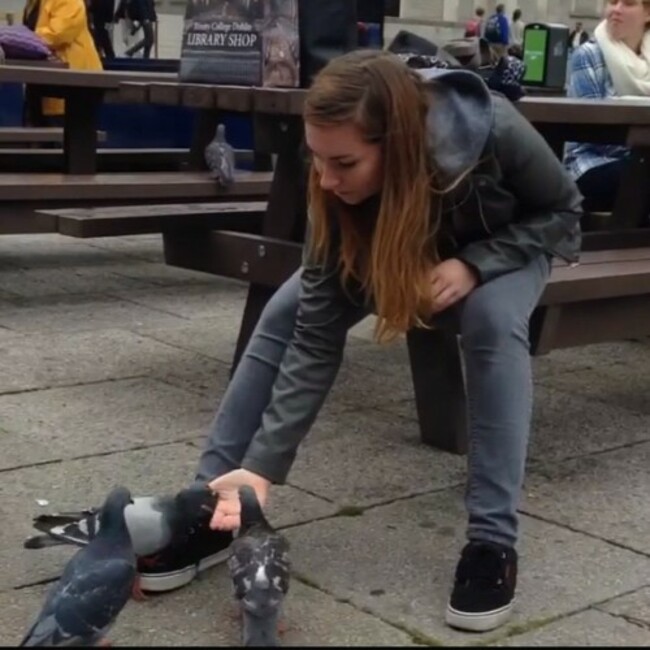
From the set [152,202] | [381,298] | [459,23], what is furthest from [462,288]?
[459,23]

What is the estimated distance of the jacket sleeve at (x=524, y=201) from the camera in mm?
3094

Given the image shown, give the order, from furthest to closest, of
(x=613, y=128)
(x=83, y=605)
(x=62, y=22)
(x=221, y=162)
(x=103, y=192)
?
(x=62, y=22) < (x=221, y=162) < (x=103, y=192) < (x=613, y=128) < (x=83, y=605)

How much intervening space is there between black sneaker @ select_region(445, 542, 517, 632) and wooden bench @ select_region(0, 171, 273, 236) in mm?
3122

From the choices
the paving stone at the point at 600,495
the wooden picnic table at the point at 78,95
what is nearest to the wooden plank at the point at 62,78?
the wooden picnic table at the point at 78,95

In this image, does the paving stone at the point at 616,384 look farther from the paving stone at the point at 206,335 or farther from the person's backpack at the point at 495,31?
the person's backpack at the point at 495,31

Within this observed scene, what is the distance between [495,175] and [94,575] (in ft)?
3.94

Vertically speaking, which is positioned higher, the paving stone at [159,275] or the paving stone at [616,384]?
the paving stone at [616,384]

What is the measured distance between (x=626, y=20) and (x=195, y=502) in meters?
3.43

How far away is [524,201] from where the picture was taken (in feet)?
10.5

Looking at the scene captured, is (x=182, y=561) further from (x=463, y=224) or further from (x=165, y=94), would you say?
(x=165, y=94)

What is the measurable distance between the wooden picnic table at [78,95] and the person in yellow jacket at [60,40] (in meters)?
1.99

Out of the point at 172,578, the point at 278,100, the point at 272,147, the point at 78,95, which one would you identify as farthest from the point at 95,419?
the point at 78,95

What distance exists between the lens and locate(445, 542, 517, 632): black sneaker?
9.59ft

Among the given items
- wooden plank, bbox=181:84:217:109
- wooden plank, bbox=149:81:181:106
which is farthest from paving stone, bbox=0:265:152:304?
wooden plank, bbox=181:84:217:109
